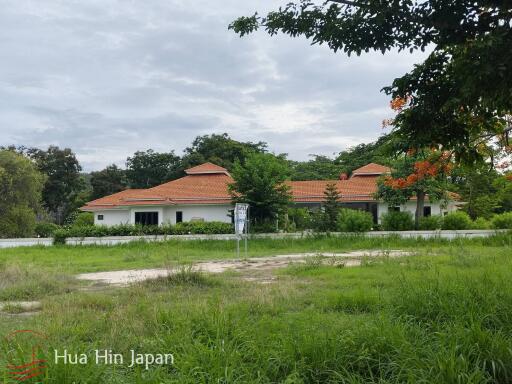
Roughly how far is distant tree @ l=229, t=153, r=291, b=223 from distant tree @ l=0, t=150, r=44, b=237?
611 inches

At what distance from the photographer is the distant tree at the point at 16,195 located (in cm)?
2964

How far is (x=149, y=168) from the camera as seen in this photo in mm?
46688

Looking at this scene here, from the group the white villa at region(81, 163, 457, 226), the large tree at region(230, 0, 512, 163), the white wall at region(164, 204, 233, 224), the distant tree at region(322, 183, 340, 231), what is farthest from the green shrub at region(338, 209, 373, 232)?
the large tree at region(230, 0, 512, 163)

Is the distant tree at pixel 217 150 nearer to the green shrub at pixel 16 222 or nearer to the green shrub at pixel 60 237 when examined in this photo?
the green shrub at pixel 16 222

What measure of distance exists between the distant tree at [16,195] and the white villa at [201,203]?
380 cm

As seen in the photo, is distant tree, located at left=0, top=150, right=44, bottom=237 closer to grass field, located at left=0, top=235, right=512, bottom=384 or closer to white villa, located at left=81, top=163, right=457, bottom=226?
white villa, located at left=81, top=163, right=457, bottom=226

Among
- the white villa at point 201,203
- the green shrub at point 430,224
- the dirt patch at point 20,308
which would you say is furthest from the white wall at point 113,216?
the dirt patch at point 20,308

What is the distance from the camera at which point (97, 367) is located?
3.46 metres

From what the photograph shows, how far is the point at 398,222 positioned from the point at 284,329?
1835cm

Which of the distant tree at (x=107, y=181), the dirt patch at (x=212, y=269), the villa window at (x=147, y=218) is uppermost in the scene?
the distant tree at (x=107, y=181)

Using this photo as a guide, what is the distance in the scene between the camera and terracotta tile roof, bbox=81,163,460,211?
28.8 meters

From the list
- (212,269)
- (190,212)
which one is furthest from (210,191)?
(212,269)

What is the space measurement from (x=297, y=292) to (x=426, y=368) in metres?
4.07

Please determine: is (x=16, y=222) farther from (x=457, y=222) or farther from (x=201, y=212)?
(x=457, y=222)
